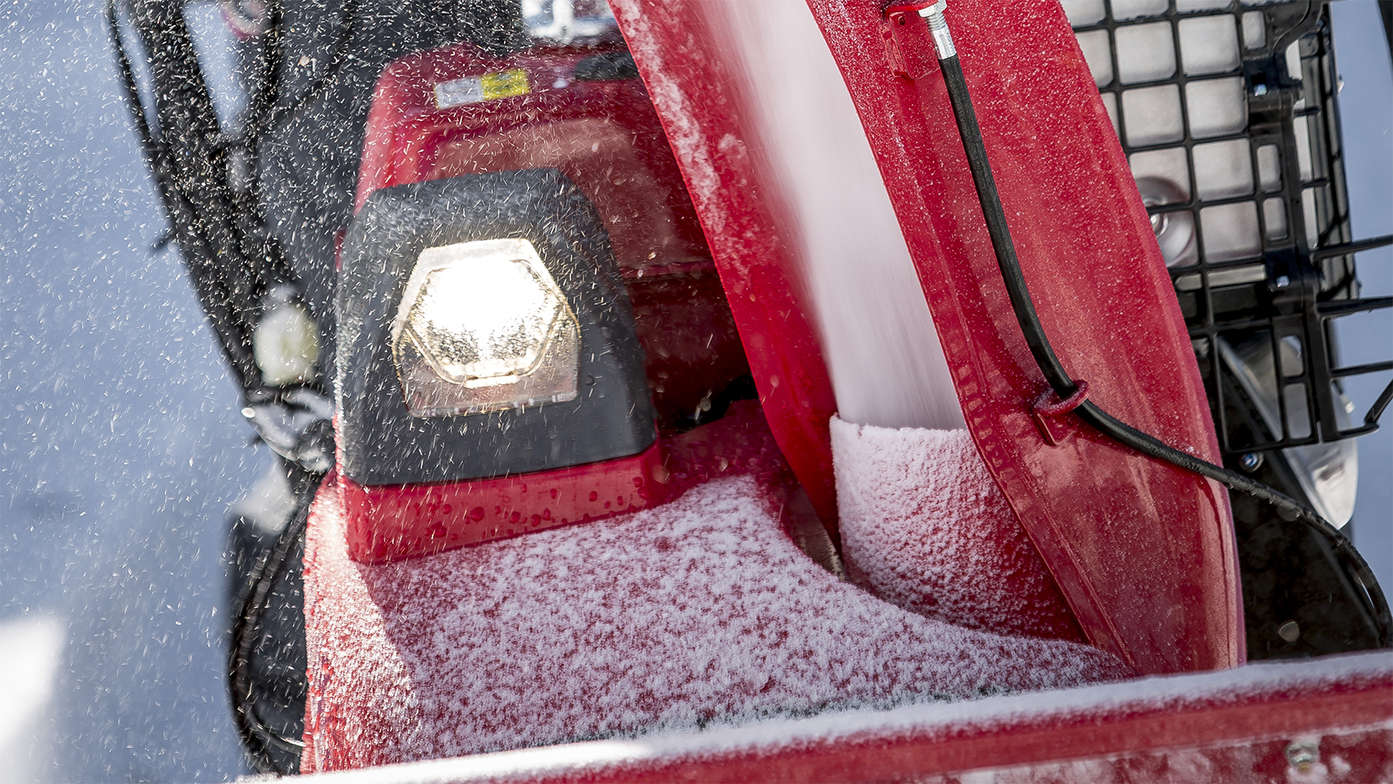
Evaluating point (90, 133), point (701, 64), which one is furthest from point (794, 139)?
point (90, 133)

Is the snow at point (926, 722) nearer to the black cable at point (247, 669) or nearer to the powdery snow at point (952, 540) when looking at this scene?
the powdery snow at point (952, 540)

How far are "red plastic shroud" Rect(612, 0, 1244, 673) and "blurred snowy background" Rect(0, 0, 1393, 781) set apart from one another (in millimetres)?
816

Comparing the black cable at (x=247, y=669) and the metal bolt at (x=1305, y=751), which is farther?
the black cable at (x=247, y=669)

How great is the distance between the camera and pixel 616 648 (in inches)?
32.9

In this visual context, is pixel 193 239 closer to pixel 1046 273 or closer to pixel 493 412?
pixel 493 412

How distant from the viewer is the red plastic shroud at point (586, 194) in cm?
100

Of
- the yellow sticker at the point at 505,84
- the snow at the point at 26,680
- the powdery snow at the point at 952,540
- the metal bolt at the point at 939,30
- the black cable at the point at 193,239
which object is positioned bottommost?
the snow at the point at 26,680

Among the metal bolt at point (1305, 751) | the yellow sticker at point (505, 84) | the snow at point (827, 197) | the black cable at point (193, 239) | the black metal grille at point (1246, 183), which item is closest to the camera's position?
the metal bolt at point (1305, 751)

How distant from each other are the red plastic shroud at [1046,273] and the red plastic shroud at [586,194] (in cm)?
35

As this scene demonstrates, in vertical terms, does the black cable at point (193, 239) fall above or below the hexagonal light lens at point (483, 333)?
below

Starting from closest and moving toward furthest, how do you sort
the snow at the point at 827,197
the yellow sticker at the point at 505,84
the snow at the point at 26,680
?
the snow at the point at 827,197 → the yellow sticker at the point at 505,84 → the snow at the point at 26,680

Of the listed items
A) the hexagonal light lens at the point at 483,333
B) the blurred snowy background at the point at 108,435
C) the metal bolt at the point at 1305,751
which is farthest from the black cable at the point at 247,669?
the metal bolt at the point at 1305,751

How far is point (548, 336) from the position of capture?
0.96 meters

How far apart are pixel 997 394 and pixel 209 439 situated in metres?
1.90
